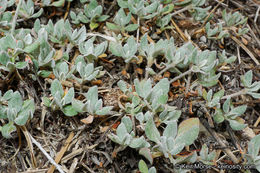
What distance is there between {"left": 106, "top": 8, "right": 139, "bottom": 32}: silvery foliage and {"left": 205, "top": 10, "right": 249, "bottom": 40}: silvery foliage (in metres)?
0.69

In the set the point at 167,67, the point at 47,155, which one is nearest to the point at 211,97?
the point at 167,67

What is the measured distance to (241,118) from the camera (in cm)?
192

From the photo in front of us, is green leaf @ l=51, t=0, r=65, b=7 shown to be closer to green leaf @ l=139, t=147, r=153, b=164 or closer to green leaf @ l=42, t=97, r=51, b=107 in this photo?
green leaf @ l=42, t=97, r=51, b=107

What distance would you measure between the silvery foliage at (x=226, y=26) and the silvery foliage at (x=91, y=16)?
94 centimetres

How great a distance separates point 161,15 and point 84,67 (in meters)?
0.89

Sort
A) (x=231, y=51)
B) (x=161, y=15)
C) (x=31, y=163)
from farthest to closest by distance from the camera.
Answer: (x=231, y=51) → (x=161, y=15) → (x=31, y=163)

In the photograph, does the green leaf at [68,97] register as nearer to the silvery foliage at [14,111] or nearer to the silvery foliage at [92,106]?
the silvery foliage at [92,106]

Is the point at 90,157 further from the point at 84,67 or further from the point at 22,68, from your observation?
the point at 22,68

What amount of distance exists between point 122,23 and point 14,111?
3.53 feet

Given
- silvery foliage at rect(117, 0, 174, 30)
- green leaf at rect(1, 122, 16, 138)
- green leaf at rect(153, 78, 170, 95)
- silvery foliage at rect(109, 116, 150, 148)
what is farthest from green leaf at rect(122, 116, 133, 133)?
silvery foliage at rect(117, 0, 174, 30)

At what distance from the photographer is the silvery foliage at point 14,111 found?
1544 mm

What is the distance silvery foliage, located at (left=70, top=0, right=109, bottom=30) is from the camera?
7.00ft

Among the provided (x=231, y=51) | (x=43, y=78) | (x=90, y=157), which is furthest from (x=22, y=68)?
(x=231, y=51)

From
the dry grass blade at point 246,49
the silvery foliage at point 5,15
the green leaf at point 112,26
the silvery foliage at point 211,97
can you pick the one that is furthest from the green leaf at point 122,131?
the dry grass blade at point 246,49
